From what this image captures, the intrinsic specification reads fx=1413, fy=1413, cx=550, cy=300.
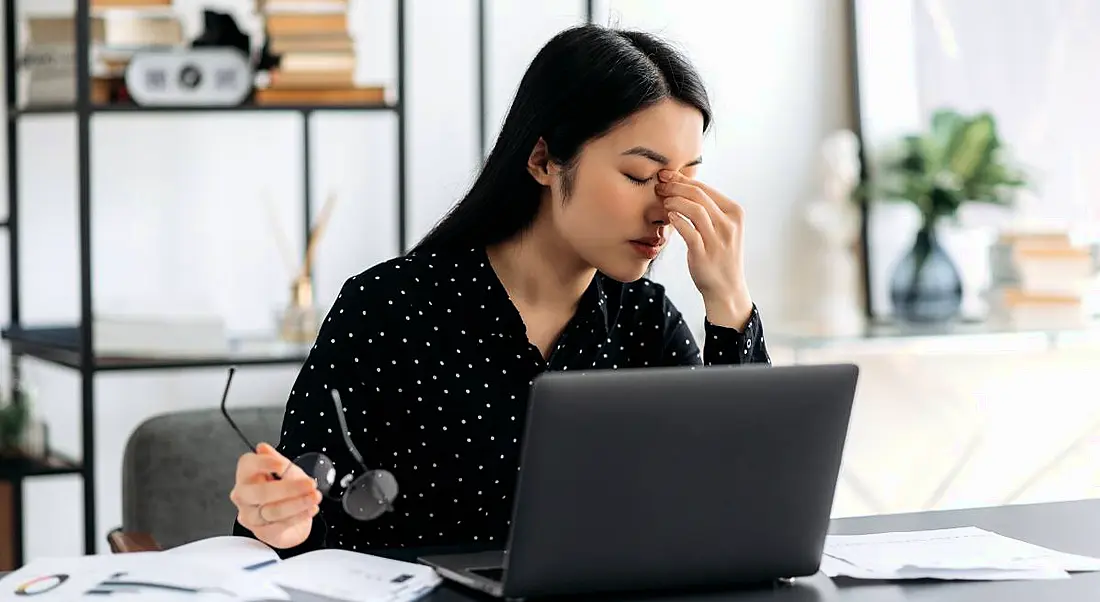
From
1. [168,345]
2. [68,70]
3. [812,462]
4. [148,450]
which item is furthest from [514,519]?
[68,70]

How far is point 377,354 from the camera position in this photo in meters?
1.79

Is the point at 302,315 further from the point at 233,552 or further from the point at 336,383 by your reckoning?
the point at 233,552

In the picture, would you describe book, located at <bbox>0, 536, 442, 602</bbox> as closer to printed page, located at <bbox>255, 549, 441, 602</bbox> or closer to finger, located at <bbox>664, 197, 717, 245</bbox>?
printed page, located at <bbox>255, 549, 441, 602</bbox>

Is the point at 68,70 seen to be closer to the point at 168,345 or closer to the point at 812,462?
the point at 168,345

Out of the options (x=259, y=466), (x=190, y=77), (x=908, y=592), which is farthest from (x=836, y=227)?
(x=259, y=466)

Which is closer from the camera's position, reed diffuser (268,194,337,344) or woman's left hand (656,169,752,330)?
woman's left hand (656,169,752,330)

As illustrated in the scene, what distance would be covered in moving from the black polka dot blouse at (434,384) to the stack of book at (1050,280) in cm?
182

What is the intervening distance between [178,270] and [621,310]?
1.53 meters

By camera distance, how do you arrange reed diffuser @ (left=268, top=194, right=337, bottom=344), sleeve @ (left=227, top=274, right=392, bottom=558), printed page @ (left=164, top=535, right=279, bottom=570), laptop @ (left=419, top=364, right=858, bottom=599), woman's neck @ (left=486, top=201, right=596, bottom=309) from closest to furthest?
1. laptop @ (left=419, top=364, right=858, bottom=599)
2. printed page @ (left=164, top=535, right=279, bottom=570)
3. sleeve @ (left=227, top=274, right=392, bottom=558)
4. woman's neck @ (left=486, top=201, right=596, bottom=309)
5. reed diffuser @ (left=268, top=194, right=337, bottom=344)

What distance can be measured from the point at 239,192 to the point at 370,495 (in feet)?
6.61

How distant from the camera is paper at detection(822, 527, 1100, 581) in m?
1.34

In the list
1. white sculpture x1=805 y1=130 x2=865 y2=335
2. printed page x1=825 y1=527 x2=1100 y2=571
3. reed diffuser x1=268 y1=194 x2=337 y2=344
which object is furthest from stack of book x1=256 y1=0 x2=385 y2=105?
printed page x1=825 y1=527 x2=1100 y2=571

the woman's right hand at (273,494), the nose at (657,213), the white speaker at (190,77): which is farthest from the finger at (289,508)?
the white speaker at (190,77)

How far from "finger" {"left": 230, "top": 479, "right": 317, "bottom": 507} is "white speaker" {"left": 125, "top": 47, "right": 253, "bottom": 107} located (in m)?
1.53
